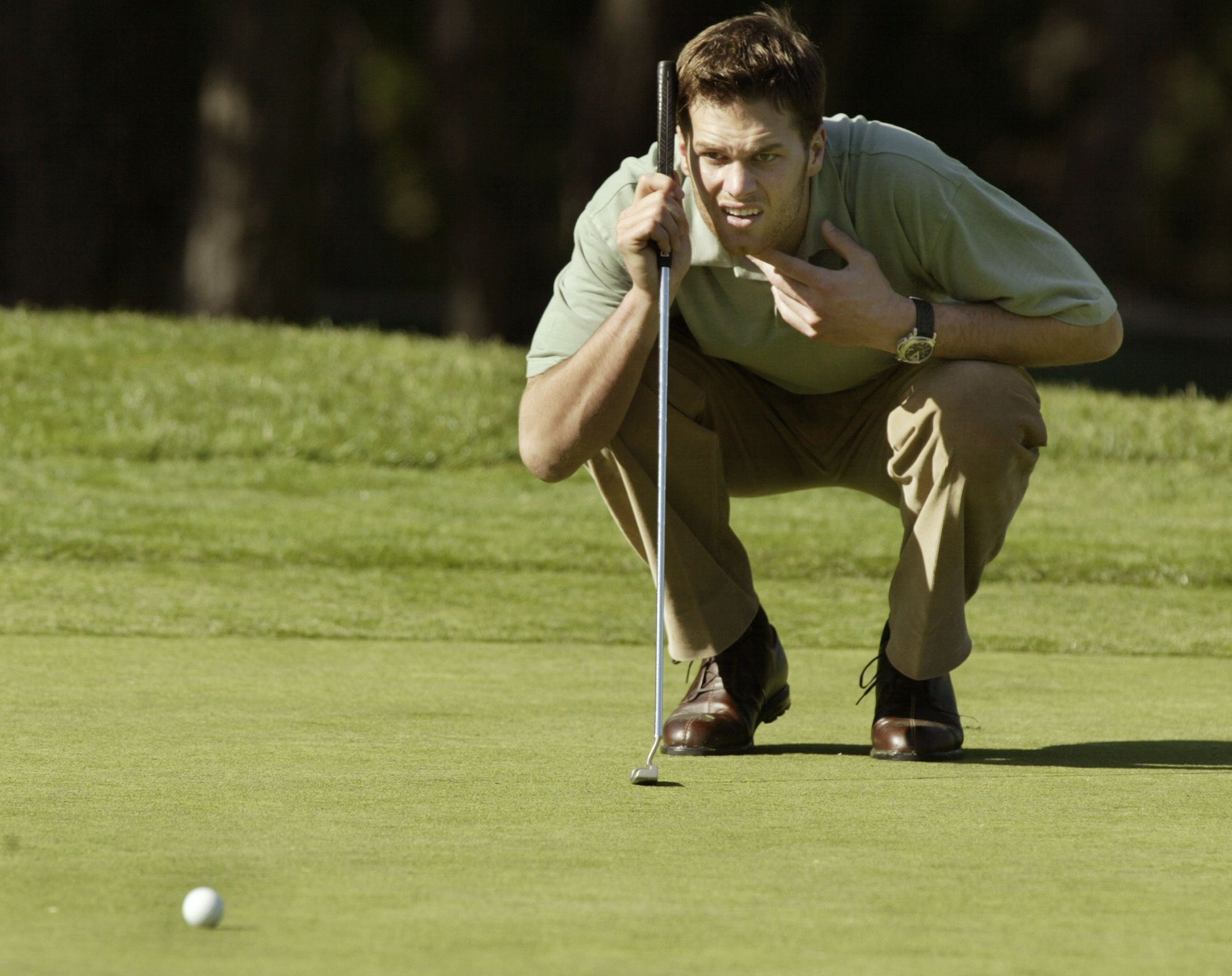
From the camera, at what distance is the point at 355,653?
14.5 ft

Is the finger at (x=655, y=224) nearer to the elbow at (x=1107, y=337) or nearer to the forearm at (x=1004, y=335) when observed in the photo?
the forearm at (x=1004, y=335)

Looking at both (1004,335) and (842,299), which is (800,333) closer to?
(842,299)

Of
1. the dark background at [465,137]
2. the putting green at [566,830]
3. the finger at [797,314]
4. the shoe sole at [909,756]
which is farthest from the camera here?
the dark background at [465,137]

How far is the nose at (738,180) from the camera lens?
10.8ft

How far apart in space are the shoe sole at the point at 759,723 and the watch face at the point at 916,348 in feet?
2.23

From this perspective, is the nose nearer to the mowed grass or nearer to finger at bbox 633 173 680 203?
finger at bbox 633 173 680 203

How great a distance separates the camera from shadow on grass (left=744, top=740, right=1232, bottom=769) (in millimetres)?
3182

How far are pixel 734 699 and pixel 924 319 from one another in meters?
0.76

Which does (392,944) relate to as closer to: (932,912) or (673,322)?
(932,912)

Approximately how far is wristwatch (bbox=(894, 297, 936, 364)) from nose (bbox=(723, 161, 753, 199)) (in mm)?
363

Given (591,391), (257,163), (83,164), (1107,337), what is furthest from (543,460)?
(83,164)

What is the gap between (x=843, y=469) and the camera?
3.90m

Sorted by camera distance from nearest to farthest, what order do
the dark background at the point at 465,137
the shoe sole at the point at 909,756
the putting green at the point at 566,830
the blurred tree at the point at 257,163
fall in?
the putting green at the point at 566,830 < the shoe sole at the point at 909,756 < the blurred tree at the point at 257,163 < the dark background at the point at 465,137

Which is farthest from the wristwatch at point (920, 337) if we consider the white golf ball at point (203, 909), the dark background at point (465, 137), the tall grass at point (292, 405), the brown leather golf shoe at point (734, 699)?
the tall grass at point (292, 405)
